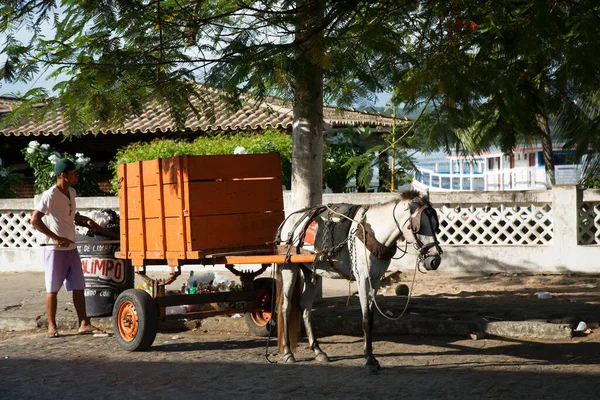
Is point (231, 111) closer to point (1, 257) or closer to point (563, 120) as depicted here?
point (563, 120)

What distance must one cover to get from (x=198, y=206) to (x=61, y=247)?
7.25ft

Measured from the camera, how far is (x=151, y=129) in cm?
2022

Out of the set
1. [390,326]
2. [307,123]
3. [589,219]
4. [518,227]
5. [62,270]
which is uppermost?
[307,123]

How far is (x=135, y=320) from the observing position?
25.4 feet

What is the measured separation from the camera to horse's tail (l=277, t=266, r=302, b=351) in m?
7.27

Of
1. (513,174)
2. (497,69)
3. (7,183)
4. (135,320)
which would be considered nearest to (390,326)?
(135,320)

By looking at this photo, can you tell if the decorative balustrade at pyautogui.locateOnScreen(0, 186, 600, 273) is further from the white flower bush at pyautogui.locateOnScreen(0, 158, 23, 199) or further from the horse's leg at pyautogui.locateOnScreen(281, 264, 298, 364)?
the white flower bush at pyautogui.locateOnScreen(0, 158, 23, 199)

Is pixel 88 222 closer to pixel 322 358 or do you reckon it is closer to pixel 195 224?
pixel 195 224

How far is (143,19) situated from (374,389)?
4137 millimetres

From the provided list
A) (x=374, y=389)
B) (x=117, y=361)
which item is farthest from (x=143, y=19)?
(x=374, y=389)

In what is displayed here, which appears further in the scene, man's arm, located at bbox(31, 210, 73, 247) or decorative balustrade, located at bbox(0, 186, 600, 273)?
decorative balustrade, located at bbox(0, 186, 600, 273)

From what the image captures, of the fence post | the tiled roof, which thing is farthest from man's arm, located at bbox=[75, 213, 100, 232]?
the tiled roof

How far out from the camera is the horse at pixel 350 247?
21.0ft

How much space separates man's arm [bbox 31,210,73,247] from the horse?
8.84 ft
